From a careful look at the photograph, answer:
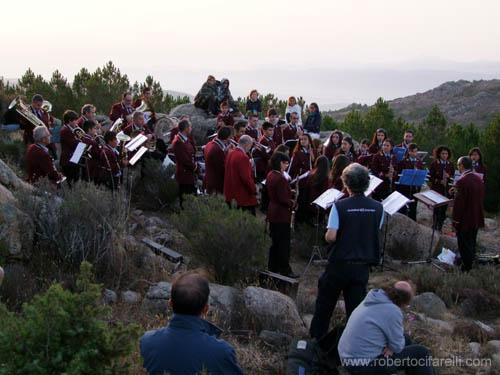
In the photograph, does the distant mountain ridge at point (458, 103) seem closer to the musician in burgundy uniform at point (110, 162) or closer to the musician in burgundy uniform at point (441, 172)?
the musician in burgundy uniform at point (441, 172)

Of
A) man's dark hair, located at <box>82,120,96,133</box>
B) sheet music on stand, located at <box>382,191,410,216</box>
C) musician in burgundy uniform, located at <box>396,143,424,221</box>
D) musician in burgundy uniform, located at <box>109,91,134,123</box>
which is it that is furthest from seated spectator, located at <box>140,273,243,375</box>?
musician in burgundy uniform, located at <box>109,91,134,123</box>

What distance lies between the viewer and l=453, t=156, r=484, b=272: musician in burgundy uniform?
33.8ft

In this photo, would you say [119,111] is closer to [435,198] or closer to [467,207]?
[435,198]

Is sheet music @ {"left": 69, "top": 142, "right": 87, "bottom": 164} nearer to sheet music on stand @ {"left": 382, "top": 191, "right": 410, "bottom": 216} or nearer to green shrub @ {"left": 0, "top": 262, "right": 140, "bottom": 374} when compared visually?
sheet music on stand @ {"left": 382, "top": 191, "right": 410, "bottom": 216}

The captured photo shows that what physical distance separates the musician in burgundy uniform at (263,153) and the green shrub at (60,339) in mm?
9187

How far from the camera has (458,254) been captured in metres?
11.4

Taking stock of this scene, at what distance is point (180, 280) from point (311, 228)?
7.45 metres

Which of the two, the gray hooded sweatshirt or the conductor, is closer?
the gray hooded sweatshirt

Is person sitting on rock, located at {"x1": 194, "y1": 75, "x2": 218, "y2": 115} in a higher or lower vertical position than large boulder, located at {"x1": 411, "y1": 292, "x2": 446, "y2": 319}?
higher

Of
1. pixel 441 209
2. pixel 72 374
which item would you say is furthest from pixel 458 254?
pixel 72 374

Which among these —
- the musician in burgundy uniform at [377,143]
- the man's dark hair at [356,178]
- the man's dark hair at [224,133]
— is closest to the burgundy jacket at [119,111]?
the man's dark hair at [224,133]

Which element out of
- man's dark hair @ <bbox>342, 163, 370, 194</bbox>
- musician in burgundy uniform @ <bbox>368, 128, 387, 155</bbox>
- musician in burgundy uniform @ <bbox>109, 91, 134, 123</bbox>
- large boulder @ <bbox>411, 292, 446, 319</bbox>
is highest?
musician in burgundy uniform @ <bbox>109, 91, 134, 123</bbox>

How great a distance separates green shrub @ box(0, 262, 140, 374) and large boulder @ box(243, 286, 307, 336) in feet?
9.93

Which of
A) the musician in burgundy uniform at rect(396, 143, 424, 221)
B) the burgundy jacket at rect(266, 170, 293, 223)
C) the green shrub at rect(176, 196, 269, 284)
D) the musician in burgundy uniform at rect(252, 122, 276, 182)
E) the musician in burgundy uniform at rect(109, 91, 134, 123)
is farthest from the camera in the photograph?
the musician in burgundy uniform at rect(109, 91, 134, 123)
